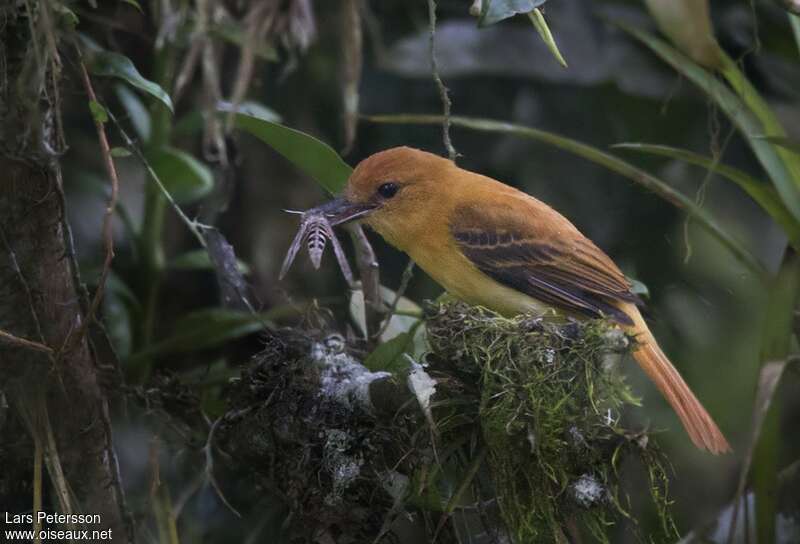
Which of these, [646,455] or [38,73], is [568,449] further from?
[38,73]

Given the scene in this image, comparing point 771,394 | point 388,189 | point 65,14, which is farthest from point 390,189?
point 771,394

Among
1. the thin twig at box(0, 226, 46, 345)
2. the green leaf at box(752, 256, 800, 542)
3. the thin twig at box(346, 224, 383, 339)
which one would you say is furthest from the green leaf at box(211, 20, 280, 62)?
the green leaf at box(752, 256, 800, 542)

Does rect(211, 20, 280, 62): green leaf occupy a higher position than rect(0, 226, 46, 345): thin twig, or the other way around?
rect(211, 20, 280, 62): green leaf

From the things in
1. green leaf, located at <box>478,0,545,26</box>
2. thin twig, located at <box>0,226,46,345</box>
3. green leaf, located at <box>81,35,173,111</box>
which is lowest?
thin twig, located at <box>0,226,46,345</box>

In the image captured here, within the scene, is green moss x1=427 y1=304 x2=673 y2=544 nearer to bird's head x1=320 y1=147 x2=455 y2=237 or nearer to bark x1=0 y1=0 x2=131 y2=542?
bird's head x1=320 y1=147 x2=455 y2=237

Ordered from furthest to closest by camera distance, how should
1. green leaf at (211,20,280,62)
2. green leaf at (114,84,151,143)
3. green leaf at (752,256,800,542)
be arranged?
green leaf at (114,84,151,143) < green leaf at (211,20,280,62) < green leaf at (752,256,800,542)

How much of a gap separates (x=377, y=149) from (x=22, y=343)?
2.04 m

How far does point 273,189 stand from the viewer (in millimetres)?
4254

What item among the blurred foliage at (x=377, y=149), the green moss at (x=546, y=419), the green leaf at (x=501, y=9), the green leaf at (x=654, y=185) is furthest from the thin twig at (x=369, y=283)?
the green leaf at (x=501, y=9)

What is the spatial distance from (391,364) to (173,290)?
179cm

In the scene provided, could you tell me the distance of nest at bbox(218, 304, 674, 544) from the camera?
2.19 meters

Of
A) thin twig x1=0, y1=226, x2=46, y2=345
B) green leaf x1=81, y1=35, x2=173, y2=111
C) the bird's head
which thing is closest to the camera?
thin twig x1=0, y1=226, x2=46, y2=345

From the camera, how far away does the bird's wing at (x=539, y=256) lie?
9.80ft

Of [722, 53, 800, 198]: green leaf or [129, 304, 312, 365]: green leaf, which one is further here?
[129, 304, 312, 365]: green leaf
